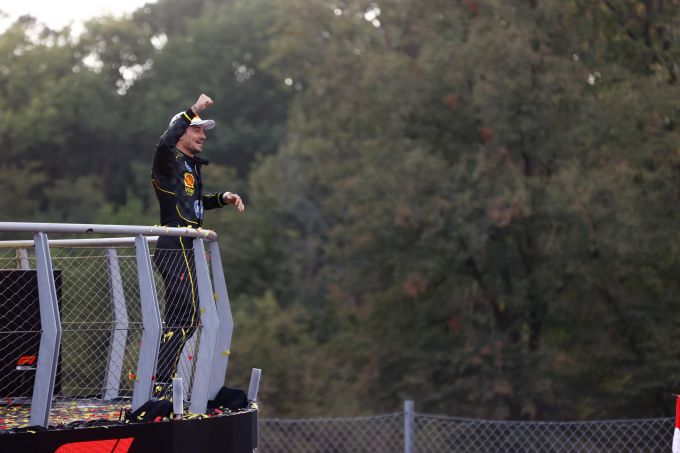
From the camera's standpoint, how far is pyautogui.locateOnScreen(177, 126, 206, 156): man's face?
7309 mm

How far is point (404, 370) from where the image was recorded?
26.3 metres

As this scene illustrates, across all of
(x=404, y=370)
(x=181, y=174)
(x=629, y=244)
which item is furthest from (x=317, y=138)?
(x=181, y=174)

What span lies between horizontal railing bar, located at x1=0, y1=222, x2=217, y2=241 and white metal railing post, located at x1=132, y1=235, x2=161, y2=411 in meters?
0.08

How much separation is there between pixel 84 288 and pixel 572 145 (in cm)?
1792

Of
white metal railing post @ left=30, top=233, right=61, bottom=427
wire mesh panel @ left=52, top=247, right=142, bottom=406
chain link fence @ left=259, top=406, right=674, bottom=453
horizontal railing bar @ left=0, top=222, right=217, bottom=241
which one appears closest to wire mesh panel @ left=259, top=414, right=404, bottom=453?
chain link fence @ left=259, top=406, right=674, bottom=453

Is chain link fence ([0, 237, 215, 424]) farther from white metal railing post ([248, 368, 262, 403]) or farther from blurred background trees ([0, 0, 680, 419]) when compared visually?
blurred background trees ([0, 0, 680, 419])

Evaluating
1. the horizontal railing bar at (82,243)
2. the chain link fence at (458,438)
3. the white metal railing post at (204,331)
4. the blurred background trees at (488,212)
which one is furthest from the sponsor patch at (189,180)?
the blurred background trees at (488,212)

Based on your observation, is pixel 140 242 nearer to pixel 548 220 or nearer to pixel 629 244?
pixel 629 244

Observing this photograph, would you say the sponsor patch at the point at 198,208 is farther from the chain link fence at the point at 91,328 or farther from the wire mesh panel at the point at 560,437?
the wire mesh panel at the point at 560,437

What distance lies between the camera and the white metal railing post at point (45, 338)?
573 centimetres

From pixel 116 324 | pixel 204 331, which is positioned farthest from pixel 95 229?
pixel 116 324

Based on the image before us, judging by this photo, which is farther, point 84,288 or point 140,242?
point 84,288

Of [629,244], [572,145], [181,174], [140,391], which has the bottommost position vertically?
[140,391]

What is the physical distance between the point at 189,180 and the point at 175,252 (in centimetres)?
69
